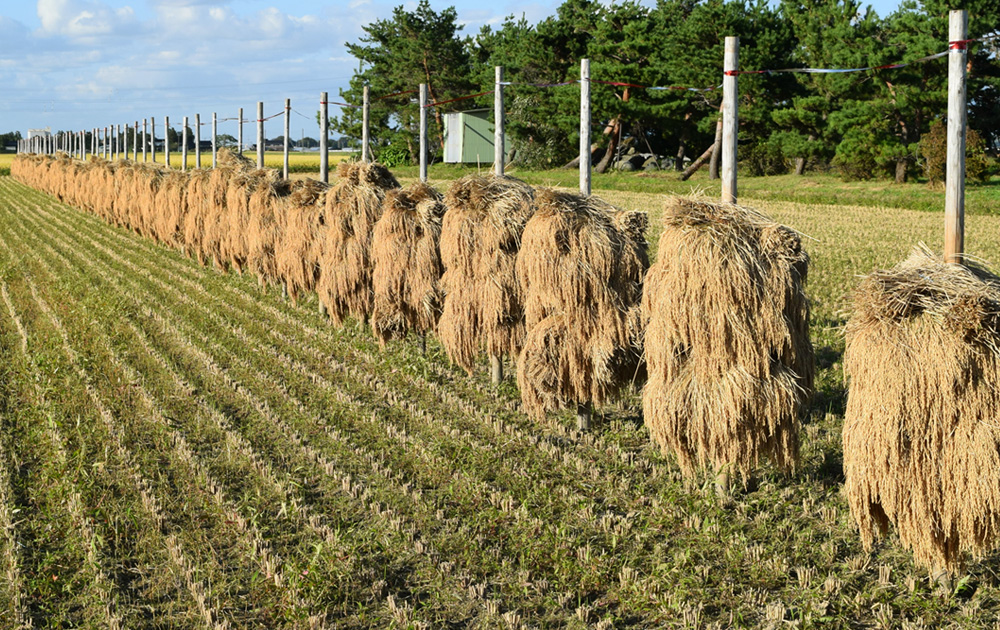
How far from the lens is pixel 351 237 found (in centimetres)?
1512

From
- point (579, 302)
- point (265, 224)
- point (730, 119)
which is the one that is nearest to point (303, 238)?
point (265, 224)

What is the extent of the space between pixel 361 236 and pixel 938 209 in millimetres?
25321

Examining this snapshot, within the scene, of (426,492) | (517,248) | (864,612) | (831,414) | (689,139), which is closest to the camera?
(864,612)

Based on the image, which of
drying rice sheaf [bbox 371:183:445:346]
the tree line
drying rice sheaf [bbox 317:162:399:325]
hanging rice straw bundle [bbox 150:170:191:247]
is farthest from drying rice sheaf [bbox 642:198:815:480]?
the tree line

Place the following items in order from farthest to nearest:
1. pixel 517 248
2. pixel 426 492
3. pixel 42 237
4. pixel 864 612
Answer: pixel 42 237, pixel 517 248, pixel 426 492, pixel 864 612

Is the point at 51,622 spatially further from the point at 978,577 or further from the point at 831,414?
the point at 831,414

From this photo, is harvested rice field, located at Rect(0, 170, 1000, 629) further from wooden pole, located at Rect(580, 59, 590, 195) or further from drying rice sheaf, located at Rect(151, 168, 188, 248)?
drying rice sheaf, located at Rect(151, 168, 188, 248)

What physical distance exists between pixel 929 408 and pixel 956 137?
2669 mm

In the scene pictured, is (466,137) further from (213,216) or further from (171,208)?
(213,216)

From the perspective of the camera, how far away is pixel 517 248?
37.4ft

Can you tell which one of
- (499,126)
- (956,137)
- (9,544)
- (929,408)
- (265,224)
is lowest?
(9,544)

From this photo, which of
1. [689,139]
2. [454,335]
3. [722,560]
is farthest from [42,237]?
[689,139]

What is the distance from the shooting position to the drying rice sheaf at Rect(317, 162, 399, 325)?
48.6 ft

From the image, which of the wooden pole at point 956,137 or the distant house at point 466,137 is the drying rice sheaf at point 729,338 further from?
the distant house at point 466,137
